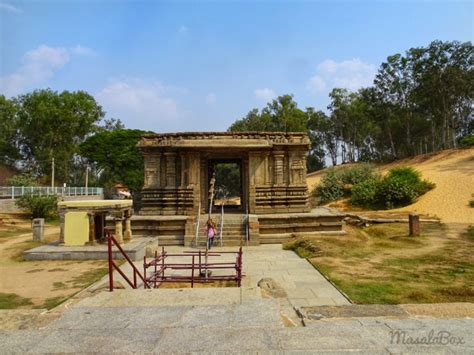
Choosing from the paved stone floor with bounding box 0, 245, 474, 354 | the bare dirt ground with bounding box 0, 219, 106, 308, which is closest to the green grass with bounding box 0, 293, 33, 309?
the bare dirt ground with bounding box 0, 219, 106, 308

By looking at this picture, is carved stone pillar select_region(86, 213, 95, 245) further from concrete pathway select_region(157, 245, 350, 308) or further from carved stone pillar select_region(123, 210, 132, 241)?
concrete pathway select_region(157, 245, 350, 308)

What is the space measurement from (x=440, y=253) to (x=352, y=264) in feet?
10.7

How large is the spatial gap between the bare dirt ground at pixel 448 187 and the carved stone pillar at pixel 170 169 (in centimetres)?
1483

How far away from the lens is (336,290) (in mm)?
7527

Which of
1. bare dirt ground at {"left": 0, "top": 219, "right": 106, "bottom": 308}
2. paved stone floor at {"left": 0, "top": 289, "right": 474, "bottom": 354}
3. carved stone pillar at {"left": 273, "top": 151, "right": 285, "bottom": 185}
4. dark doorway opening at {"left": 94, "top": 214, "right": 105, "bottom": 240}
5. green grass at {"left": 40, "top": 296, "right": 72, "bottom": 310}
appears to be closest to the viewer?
paved stone floor at {"left": 0, "top": 289, "right": 474, "bottom": 354}

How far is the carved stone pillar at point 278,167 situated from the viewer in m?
16.4

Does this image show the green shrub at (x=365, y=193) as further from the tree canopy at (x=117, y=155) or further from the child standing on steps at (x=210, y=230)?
the tree canopy at (x=117, y=155)

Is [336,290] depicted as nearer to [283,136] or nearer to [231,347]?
[231,347]

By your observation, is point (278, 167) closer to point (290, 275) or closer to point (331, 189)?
point (290, 275)

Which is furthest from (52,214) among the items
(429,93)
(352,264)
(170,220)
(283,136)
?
(429,93)

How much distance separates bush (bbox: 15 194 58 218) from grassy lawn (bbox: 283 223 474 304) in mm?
18323

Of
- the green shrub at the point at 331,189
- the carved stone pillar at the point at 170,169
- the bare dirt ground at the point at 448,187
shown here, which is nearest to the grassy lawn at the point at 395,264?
the carved stone pillar at the point at 170,169

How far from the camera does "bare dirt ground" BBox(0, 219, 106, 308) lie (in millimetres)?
7645

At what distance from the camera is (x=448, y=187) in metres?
29.0
